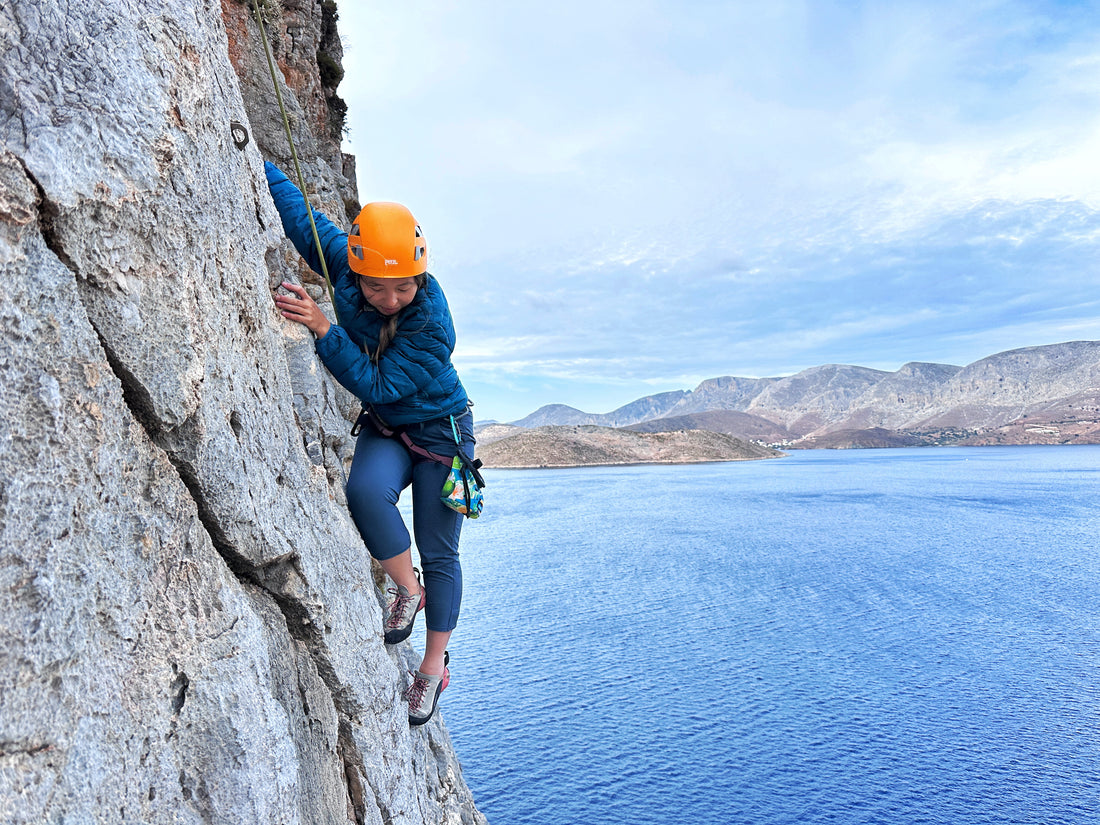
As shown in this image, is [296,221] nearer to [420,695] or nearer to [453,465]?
[453,465]

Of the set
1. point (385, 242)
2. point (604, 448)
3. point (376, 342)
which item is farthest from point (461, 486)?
point (604, 448)

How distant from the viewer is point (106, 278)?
8.02 ft

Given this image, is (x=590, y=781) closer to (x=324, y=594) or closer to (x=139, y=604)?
(x=324, y=594)

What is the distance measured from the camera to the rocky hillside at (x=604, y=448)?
156875 millimetres

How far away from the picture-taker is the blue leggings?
4.54 m

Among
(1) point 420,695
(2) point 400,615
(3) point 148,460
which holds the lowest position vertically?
(1) point 420,695

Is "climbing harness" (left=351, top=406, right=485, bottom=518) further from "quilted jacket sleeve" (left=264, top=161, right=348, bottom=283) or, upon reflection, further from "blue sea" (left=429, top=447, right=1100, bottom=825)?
"blue sea" (left=429, top=447, right=1100, bottom=825)

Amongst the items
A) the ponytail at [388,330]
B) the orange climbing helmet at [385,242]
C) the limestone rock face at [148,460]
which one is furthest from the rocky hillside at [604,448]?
the limestone rock face at [148,460]

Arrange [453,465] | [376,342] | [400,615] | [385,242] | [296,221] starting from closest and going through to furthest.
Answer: [385,242] → [376,342] → [296,221] → [453,465] → [400,615]

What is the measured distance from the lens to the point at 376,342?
14.4ft

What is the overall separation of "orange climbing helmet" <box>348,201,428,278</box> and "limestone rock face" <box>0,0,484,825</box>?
582 millimetres

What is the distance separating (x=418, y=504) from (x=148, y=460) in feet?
7.32

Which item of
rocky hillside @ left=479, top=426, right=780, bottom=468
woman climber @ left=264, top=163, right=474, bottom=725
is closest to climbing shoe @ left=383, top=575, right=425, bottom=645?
woman climber @ left=264, top=163, right=474, bottom=725

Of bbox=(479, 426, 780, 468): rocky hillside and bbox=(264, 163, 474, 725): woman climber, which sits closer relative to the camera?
bbox=(264, 163, 474, 725): woman climber
